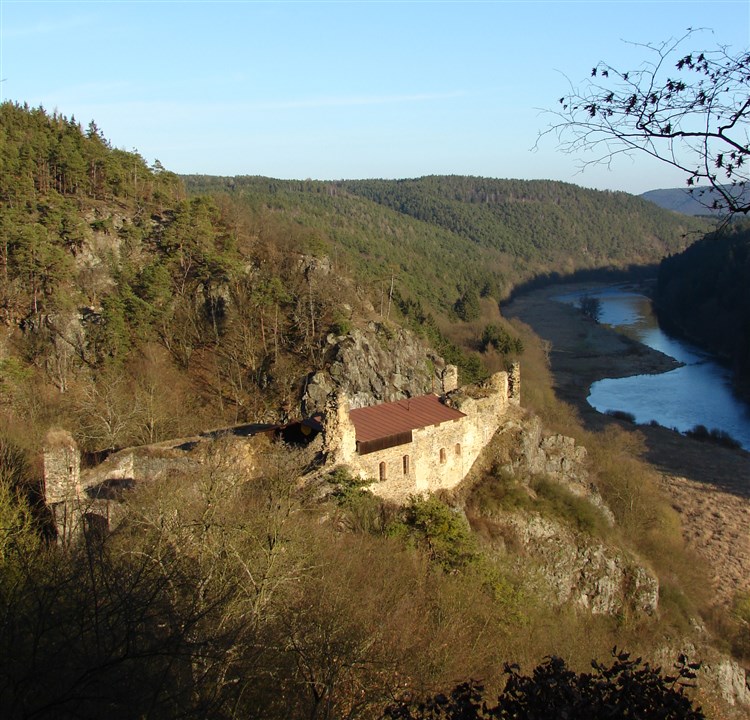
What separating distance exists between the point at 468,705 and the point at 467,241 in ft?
486

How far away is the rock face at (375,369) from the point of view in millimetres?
39812

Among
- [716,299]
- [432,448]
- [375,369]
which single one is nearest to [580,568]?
[432,448]

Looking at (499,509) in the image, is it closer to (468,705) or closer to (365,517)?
(365,517)

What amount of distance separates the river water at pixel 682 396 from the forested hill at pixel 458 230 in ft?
85.8

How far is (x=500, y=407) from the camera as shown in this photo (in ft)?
84.5

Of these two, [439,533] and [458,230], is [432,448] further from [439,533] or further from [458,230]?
[458,230]

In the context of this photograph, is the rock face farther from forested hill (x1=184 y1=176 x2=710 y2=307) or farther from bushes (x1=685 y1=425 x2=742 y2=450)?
forested hill (x1=184 y1=176 x2=710 y2=307)

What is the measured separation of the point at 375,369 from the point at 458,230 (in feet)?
410

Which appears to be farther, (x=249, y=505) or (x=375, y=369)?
(x=375, y=369)

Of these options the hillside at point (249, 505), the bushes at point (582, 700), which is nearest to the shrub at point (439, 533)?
the hillside at point (249, 505)

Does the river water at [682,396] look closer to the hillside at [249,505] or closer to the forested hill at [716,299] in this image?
the forested hill at [716,299]

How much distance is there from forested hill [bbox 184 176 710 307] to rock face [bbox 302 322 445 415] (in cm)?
2643

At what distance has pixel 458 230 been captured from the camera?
16338cm

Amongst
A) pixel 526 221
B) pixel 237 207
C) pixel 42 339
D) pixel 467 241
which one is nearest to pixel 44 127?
pixel 237 207
